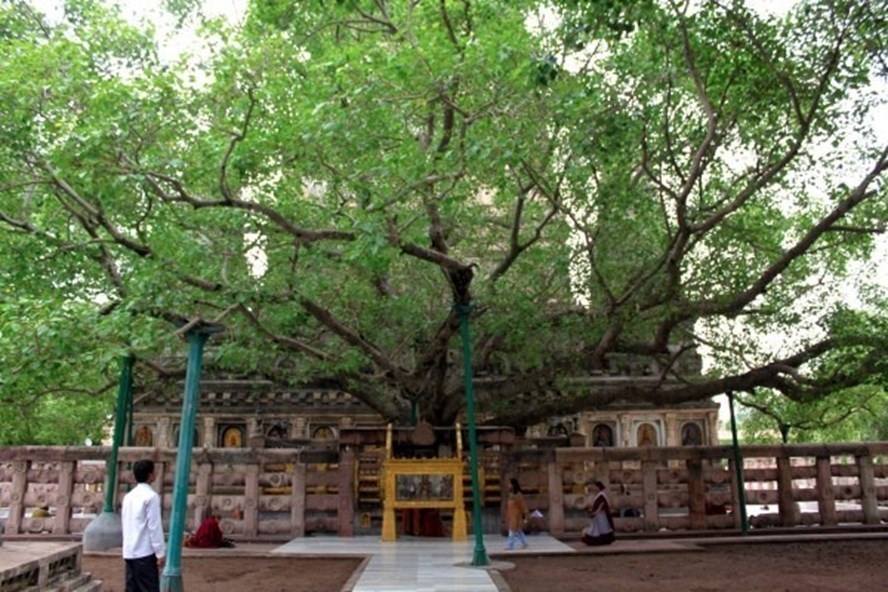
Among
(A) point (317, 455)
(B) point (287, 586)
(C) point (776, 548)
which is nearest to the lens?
(B) point (287, 586)

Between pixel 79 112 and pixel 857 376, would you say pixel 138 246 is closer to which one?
pixel 79 112

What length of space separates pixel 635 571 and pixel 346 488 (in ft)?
21.6

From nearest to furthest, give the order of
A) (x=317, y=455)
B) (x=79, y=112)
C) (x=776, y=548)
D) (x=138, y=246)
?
(x=79, y=112), (x=138, y=246), (x=776, y=548), (x=317, y=455)

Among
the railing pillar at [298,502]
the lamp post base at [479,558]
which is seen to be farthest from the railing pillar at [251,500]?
the lamp post base at [479,558]

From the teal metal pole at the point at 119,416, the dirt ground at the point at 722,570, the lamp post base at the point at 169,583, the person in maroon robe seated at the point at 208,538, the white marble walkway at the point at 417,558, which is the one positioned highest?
the teal metal pole at the point at 119,416

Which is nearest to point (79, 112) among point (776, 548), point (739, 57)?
point (739, 57)

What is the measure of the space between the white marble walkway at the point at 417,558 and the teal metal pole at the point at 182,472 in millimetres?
2340

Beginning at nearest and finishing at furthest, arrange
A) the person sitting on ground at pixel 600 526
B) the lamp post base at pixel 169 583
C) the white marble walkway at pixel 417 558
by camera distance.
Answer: the lamp post base at pixel 169 583 → the white marble walkway at pixel 417 558 → the person sitting on ground at pixel 600 526

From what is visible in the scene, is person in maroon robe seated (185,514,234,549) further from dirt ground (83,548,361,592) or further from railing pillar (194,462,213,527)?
railing pillar (194,462,213,527)

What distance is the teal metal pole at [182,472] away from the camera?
7625mm

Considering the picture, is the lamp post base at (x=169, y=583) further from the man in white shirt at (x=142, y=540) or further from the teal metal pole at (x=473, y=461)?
the teal metal pole at (x=473, y=461)

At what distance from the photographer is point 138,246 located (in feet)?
40.8

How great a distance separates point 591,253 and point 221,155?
6297 mm

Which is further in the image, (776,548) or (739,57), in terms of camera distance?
(776,548)
